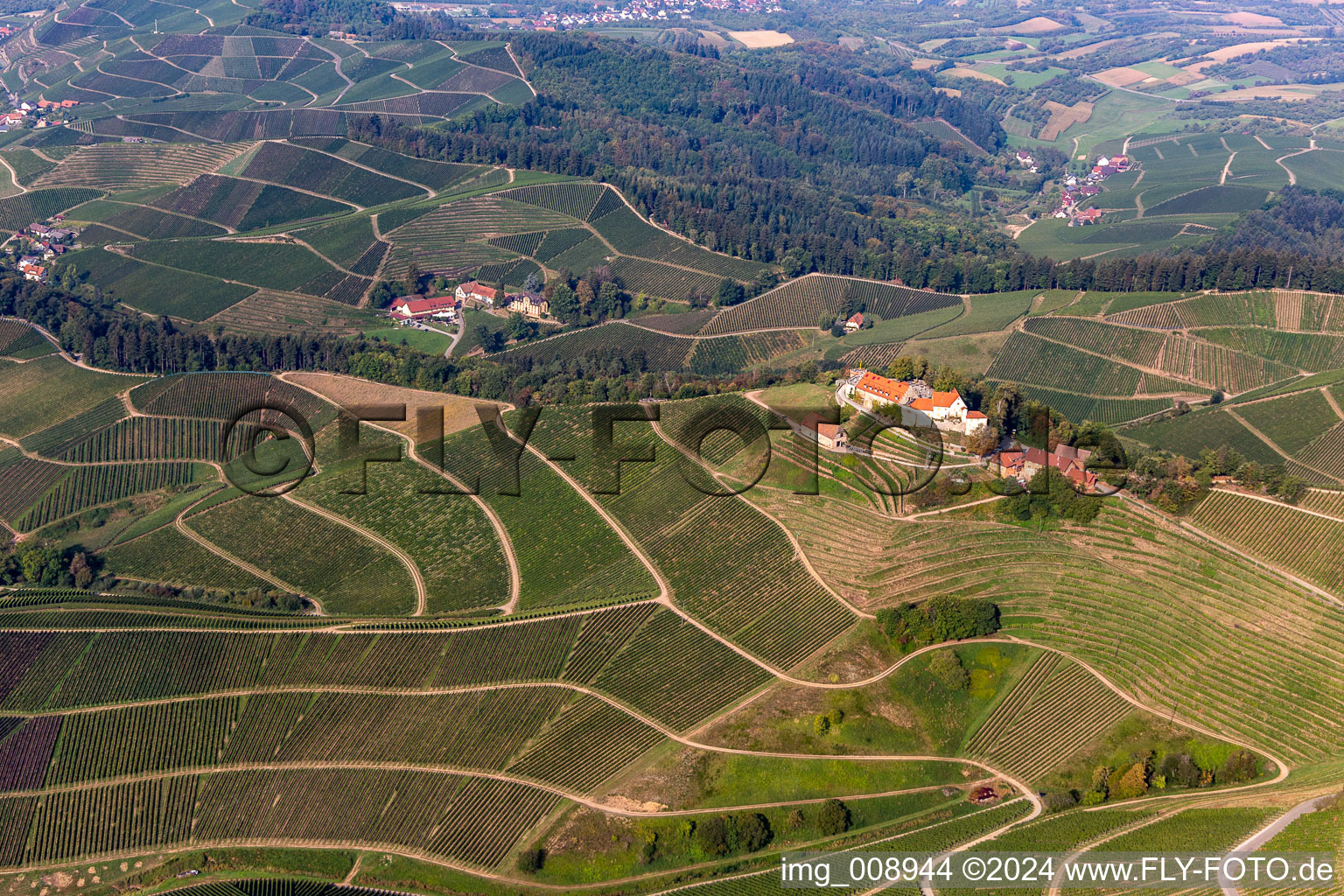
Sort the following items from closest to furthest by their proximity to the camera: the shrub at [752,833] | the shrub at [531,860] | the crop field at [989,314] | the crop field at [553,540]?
the shrub at [531,860], the shrub at [752,833], the crop field at [553,540], the crop field at [989,314]

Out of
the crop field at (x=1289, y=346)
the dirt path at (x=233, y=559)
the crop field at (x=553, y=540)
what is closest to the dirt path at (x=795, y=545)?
the crop field at (x=553, y=540)

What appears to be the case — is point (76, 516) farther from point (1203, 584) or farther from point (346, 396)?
point (1203, 584)

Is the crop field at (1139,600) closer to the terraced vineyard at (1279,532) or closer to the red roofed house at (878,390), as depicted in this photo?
the terraced vineyard at (1279,532)

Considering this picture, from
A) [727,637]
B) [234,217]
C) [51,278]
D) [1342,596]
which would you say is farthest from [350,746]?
[234,217]

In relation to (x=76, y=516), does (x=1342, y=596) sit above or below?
above

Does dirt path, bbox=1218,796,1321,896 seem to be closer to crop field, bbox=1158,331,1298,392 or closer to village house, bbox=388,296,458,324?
crop field, bbox=1158,331,1298,392

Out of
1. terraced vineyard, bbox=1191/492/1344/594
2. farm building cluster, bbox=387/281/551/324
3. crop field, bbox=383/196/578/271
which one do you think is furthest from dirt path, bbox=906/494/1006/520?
crop field, bbox=383/196/578/271
